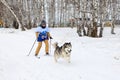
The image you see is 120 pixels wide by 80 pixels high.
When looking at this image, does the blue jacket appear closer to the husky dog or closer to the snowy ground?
the snowy ground

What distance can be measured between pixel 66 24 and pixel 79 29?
33.8 metres

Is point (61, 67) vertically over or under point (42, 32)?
under

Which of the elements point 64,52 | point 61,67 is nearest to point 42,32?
point 64,52

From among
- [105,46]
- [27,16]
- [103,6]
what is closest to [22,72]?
[105,46]

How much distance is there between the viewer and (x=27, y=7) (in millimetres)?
49781

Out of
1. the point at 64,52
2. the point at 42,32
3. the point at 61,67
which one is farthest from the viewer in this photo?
the point at 42,32

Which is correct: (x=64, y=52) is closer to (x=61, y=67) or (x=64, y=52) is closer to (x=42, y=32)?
(x=61, y=67)

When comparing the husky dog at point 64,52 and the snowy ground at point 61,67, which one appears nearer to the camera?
the snowy ground at point 61,67

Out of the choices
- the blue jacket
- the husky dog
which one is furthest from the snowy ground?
the blue jacket

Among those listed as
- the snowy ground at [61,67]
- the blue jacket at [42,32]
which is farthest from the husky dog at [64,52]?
the blue jacket at [42,32]

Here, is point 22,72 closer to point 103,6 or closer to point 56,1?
point 103,6

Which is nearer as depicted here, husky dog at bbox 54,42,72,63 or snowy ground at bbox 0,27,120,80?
snowy ground at bbox 0,27,120,80

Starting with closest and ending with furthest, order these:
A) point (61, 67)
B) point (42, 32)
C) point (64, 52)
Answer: point (61, 67) < point (64, 52) < point (42, 32)

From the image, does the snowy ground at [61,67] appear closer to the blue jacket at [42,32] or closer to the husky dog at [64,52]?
the husky dog at [64,52]
